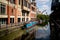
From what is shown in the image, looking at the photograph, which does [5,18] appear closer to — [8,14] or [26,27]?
[8,14]

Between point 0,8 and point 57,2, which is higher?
point 57,2

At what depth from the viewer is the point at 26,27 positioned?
1217 inches

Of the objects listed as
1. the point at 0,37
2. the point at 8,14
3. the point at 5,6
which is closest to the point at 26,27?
the point at 8,14

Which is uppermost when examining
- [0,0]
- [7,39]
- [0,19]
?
[0,0]

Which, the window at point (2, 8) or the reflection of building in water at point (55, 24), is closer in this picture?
the reflection of building in water at point (55, 24)

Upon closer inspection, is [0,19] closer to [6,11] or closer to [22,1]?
[6,11]

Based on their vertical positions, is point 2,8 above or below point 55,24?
above

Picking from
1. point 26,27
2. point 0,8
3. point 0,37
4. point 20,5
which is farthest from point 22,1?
point 0,37

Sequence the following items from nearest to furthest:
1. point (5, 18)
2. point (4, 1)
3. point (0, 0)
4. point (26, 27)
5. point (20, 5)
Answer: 1. point (0, 0)
2. point (4, 1)
3. point (5, 18)
4. point (26, 27)
5. point (20, 5)

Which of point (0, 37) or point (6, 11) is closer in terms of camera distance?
point (0, 37)

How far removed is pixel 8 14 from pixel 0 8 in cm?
395

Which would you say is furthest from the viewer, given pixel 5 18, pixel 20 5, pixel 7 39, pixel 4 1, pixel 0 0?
pixel 20 5

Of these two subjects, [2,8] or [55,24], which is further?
[2,8]

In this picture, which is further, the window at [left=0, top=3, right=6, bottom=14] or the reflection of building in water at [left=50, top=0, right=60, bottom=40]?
the window at [left=0, top=3, right=6, bottom=14]
